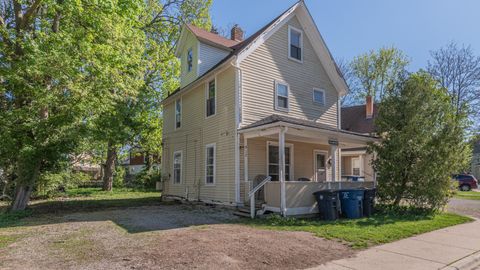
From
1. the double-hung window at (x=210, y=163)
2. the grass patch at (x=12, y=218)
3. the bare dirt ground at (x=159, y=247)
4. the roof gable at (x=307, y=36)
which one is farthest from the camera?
the double-hung window at (x=210, y=163)

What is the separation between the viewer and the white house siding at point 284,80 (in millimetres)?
13430

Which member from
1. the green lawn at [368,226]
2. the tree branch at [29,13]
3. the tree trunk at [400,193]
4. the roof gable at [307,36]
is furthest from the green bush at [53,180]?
the tree trunk at [400,193]

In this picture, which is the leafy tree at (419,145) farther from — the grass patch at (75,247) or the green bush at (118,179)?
the green bush at (118,179)

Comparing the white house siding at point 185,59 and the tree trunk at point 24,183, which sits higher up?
the white house siding at point 185,59

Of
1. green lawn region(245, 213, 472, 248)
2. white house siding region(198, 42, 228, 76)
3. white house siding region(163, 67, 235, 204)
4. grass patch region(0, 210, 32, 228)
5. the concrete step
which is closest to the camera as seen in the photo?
green lawn region(245, 213, 472, 248)

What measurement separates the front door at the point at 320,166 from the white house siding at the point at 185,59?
709cm

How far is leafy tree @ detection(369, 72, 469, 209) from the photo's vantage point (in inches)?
495

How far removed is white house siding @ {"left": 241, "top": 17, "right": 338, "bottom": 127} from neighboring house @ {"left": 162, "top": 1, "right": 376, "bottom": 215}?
4 centimetres

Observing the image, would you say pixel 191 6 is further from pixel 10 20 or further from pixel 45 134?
pixel 45 134

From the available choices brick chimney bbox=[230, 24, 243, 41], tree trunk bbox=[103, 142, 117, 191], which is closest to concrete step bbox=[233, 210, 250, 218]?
brick chimney bbox=[230, 24, 243, 41]

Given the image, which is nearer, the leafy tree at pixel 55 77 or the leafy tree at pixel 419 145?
the leafy tree at pixel 55 77

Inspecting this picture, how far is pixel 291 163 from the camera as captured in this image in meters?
14.8

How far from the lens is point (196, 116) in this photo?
15.9m

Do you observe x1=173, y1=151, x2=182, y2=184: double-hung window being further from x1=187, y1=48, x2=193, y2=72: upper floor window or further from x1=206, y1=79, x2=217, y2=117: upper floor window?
x1=187, y1=48, x2=193, y2=72: upper floor window
